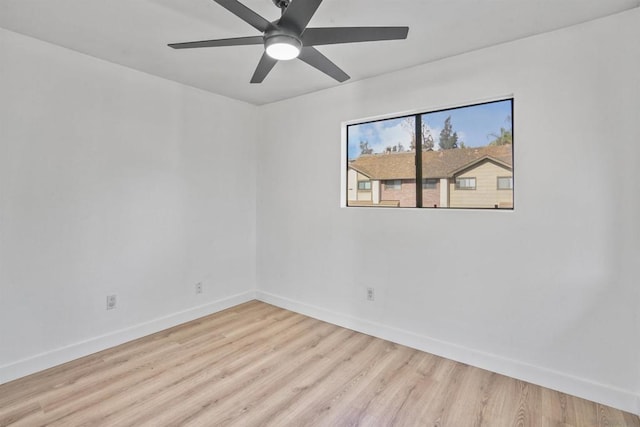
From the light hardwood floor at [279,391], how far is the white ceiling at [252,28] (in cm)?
238

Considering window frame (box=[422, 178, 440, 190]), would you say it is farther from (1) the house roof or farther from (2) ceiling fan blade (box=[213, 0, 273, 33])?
(2) ceiling fan blade (box=[213, 0, 273, 33])

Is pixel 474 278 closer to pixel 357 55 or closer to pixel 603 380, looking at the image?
pixel 603 380

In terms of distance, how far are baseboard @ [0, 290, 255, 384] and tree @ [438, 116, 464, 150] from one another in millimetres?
2763

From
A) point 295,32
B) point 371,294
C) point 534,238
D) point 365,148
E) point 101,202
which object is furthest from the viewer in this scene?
point 365,148

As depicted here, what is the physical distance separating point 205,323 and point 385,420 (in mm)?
2066

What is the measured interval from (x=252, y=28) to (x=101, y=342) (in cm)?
270

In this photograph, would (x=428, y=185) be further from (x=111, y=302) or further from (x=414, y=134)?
(x=111, y=302)

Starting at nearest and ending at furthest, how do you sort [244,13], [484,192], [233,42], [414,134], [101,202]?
1. [244,13]
2. [233,42]
3. [484,192]
4. [101,202]
5. [414,134]

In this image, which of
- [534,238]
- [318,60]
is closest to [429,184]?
[534,238]

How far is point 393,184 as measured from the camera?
3.01 metres

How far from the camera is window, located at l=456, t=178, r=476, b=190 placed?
101 inches

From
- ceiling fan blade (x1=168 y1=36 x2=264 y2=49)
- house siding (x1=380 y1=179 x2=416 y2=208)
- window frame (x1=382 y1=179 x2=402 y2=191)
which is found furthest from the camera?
A: window frame (x1=382 y1=179 x2=402 y2=191)

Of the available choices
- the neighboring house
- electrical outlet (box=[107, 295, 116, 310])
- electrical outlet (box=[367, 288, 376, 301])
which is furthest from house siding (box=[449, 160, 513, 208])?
electrical outlet (box=[107, 295, 116, 310])

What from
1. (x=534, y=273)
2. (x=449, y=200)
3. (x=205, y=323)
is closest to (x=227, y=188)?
(x=205, y=323)
